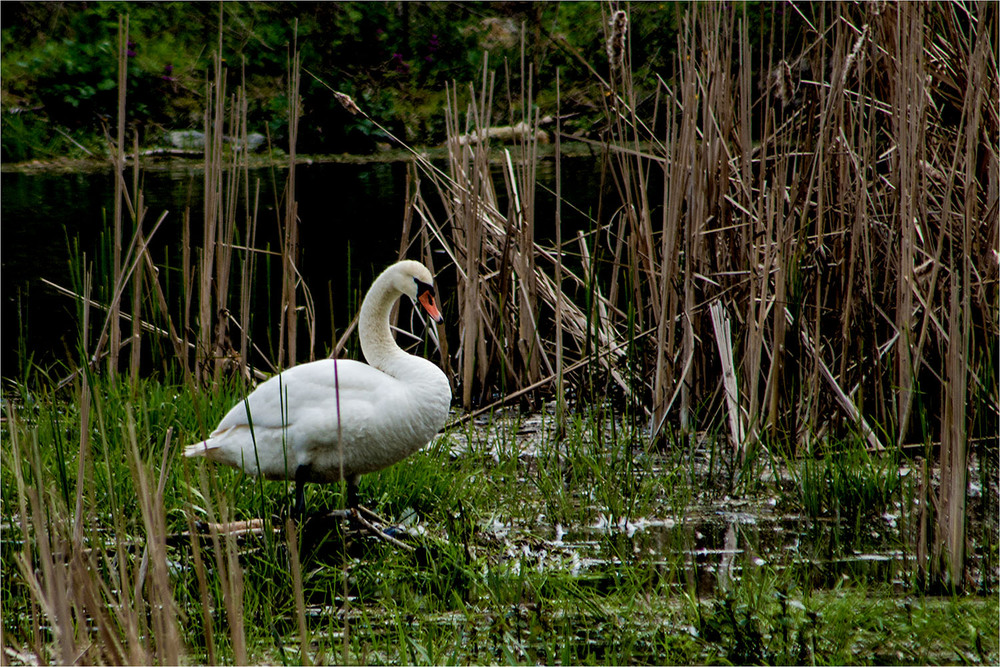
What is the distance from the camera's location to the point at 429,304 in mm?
4203

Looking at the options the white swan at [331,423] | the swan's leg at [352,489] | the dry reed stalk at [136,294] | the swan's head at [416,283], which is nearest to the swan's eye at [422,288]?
the swan's head at [416,283]

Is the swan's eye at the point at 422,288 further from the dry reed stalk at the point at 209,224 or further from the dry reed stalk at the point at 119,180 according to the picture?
the dry reed stalk at the point at 119,180

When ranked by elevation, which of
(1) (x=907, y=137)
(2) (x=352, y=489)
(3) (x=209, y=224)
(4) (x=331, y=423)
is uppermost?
(1) (x=907, y=137)

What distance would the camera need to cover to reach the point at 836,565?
3.50 meters

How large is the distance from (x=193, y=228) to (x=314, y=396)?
313 inches

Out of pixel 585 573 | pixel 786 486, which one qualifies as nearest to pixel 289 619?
pixel 585 573

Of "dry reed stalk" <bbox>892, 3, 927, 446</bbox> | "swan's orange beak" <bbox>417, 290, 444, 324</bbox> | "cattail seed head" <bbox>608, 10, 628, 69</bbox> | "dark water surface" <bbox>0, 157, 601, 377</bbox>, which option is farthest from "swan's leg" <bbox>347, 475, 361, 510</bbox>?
"dark water surface" <bbox>0, 157, 601, 377</bbox>

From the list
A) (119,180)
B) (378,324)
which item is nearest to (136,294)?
(119,180)

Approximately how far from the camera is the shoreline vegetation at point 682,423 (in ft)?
9.73

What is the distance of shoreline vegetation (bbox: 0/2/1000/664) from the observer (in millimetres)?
2967

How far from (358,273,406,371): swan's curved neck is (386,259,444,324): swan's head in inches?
1.5

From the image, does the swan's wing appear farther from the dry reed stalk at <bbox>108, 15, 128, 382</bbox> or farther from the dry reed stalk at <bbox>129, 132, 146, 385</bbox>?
the dry reed stalk at <bbox>129, 132, 146, 385</bbox>

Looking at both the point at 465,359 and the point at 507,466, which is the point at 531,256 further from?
the point at 507,466

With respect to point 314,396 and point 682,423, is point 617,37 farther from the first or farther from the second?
point 314,396
